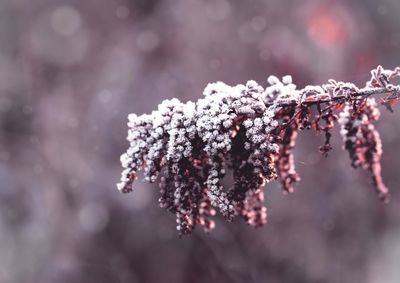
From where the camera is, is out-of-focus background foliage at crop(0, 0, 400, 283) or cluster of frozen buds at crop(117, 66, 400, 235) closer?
cluster of frozen buds at crop(117, 66, 400, 235)

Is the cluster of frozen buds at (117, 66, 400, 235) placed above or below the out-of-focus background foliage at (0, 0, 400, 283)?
below

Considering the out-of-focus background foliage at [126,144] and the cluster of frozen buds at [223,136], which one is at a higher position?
the out-of-focus background foliage at [126,144]

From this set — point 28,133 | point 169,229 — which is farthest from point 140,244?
point 28,133

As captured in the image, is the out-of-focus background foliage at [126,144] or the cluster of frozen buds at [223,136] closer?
the cluster of frozen buds at [223,136]

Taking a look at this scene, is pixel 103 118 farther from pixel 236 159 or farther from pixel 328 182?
pixel 236 159

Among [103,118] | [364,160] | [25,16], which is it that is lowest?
[364,160]
